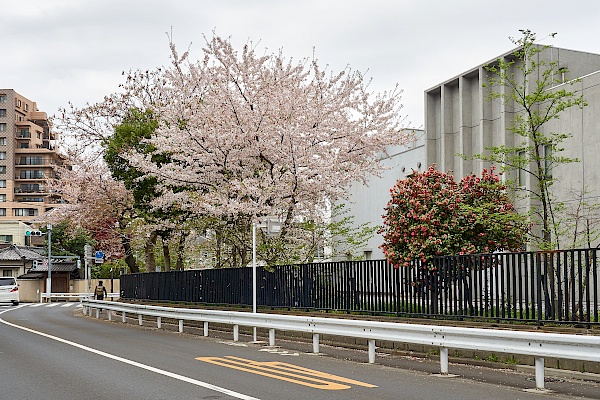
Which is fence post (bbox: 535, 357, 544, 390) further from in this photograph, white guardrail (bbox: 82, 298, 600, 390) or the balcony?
the balcony

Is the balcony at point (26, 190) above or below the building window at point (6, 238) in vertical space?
above

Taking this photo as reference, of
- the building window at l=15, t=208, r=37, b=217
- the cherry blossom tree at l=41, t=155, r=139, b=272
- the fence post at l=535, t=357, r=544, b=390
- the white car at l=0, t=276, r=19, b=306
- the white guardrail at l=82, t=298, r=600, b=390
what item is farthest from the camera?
the building window at l=15, t=208, r=37, b=217

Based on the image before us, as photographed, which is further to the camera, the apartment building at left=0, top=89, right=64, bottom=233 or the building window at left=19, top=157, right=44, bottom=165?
the building window at left=19, top=157, right=44, bottom=165

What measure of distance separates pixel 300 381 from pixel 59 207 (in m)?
26.2

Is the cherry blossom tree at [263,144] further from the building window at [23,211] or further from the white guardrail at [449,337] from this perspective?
the building window at [23,211]

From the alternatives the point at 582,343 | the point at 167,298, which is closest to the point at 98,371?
the point at 582,343

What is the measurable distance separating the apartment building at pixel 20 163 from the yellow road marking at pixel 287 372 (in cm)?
8627

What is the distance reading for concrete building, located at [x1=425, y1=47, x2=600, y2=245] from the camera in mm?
22906

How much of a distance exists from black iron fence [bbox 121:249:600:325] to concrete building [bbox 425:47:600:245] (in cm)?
746

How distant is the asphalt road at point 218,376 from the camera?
30.7 ft

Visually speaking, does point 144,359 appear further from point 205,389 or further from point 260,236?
point 260,236

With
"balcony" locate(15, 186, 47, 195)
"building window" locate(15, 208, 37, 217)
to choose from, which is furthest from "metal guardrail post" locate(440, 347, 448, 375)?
"balcony" locate(15, 186, 47, 195)

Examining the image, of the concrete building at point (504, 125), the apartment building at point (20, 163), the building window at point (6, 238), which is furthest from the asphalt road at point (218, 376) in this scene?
the apartment building at point (20, 163)

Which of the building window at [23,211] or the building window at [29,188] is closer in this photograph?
the building window at [23,211]
